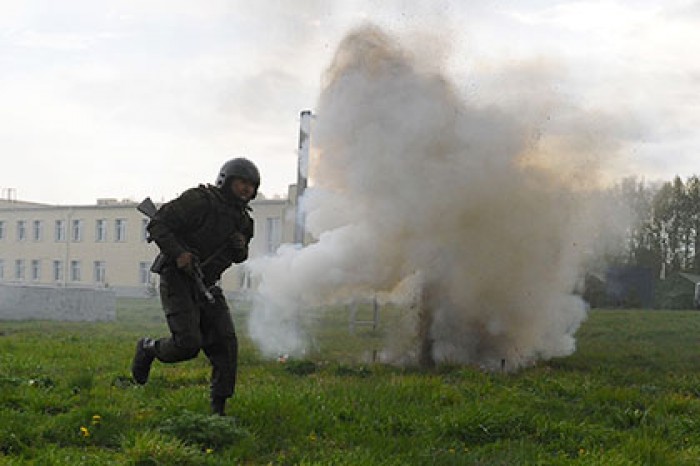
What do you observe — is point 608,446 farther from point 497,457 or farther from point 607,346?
point 607,346

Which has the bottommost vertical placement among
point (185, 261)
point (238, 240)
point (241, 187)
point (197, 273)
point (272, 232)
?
point (197, 273)

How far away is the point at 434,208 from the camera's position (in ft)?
36.9

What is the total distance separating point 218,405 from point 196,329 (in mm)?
718

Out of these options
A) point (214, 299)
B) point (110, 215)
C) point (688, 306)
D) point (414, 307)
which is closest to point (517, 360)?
point (414, 307)

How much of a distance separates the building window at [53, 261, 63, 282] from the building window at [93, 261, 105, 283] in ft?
13.4

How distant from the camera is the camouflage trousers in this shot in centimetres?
664

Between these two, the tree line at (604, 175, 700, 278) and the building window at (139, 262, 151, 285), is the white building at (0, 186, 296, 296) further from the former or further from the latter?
the tree line at (604, 175, 700, 278)

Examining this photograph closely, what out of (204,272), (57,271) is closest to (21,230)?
(57,271)

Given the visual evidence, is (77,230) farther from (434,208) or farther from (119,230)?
(434,208)

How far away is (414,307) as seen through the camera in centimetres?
1183

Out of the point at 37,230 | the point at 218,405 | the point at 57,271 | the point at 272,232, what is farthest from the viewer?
the point at 37,230

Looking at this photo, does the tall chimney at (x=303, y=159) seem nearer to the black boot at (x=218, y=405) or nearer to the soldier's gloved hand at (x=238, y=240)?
the soldier's gloved hand at (x=238, y=240)

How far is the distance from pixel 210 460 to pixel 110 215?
54164mm

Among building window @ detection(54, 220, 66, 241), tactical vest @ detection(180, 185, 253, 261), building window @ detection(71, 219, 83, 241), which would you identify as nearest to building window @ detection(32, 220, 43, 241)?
building window @ detection(54, 220, 66, 241)
